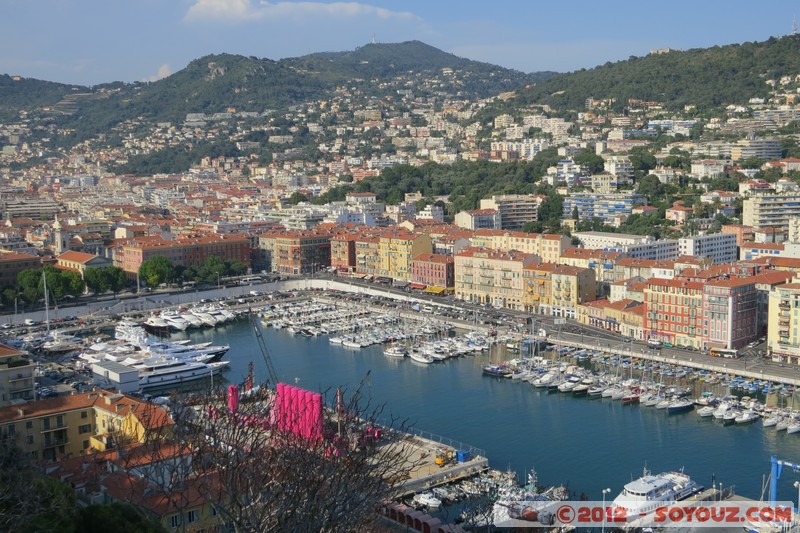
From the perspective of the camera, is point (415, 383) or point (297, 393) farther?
point (415, 383)

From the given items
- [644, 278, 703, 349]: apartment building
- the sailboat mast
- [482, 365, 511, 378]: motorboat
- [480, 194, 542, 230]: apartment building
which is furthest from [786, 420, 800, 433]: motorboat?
[480, 194, 542, 230]: apartment building

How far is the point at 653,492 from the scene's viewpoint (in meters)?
9.54

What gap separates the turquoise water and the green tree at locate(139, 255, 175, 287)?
273 inches

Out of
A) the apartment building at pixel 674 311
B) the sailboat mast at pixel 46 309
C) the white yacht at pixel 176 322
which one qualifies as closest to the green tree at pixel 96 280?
the sailboat mast at pixel 46 309

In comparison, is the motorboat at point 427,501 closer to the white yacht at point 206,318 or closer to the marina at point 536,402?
the marina at point 536,402

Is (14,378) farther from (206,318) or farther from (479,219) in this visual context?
(479,219)

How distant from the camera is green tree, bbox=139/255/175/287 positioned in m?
22.6

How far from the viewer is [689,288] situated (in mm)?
15883

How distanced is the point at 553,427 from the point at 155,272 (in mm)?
12882

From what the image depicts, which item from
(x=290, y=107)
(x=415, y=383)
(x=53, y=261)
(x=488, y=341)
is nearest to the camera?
(x=415, y=383)

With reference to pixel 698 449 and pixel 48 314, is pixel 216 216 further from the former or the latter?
pixel 698 449

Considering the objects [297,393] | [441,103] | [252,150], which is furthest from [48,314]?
[441,103]

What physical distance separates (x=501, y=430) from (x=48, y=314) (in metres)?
10.7

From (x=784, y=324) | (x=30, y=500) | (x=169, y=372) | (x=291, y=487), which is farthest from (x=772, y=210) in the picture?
Result: (x=30, y=500)
